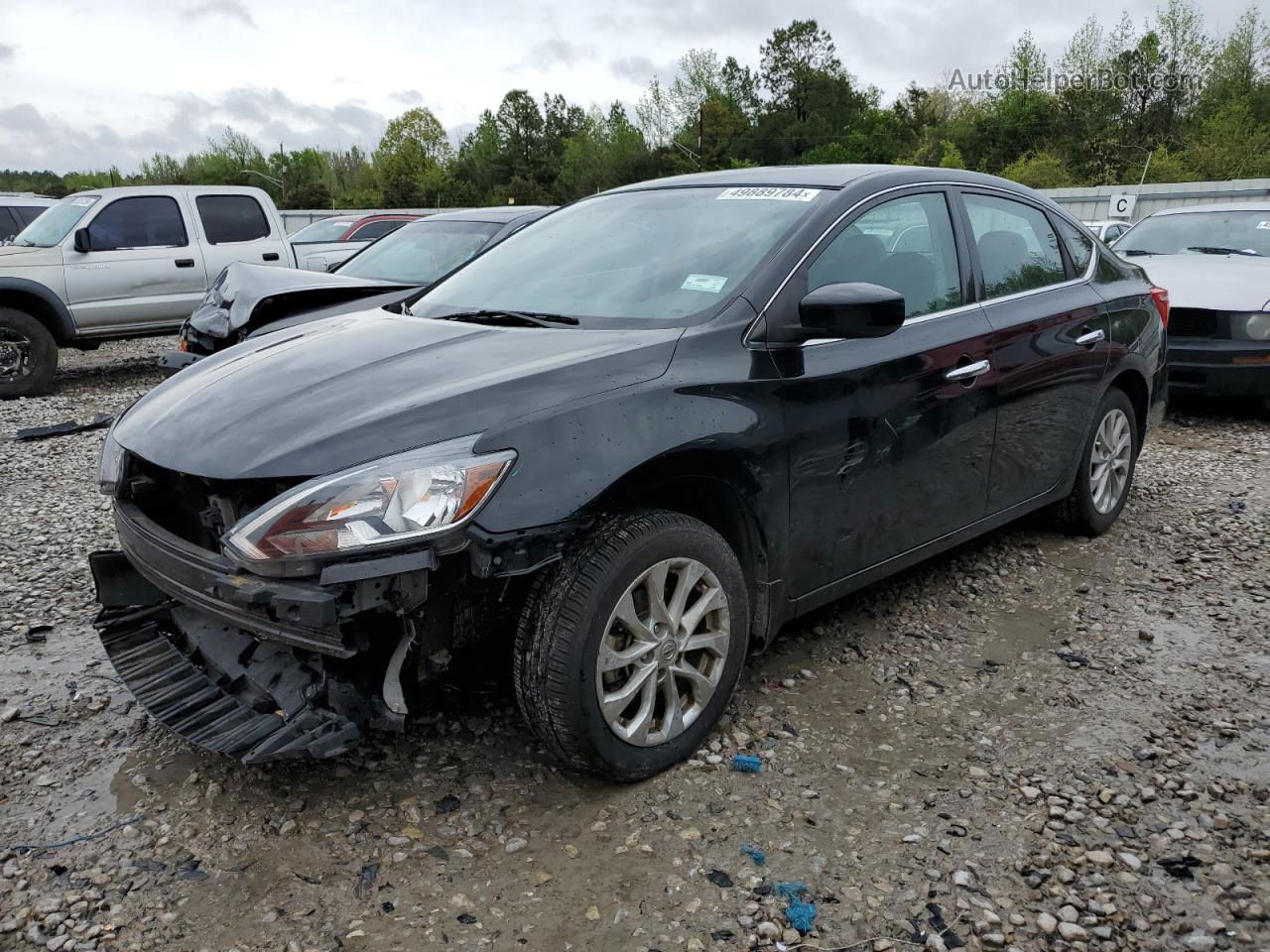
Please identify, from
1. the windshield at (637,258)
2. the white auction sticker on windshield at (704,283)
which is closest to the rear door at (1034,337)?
the windshield at (637,258)

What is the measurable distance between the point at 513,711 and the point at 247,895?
105 cm

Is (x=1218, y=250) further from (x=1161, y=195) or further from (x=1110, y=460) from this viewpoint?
(x=1161, y=195)

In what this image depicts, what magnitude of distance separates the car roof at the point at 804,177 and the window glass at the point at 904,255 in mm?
148

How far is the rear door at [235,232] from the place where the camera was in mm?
10461

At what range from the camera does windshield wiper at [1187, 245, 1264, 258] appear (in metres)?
8.15

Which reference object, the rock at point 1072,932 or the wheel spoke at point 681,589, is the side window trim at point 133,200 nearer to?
the wheel spoke at point 681,589

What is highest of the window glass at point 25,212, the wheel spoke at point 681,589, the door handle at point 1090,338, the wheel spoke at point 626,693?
the window glass at point 25,212

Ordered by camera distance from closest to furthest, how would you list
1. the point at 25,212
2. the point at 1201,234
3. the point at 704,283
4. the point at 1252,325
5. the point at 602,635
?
the point at 602,635 → the point at 704,283 → the point at 1252,325 → the point at 1201,234 → the point at 25,212

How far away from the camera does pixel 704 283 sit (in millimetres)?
3189

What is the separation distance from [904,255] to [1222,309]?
497cm

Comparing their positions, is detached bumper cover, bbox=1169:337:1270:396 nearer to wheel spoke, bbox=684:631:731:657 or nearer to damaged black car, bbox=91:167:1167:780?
damaged black car, bbox=91:167:1167:780

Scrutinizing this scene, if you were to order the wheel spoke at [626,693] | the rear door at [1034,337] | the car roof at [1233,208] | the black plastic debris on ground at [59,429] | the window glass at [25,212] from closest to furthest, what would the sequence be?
the wheel spoke at [626,693], the rear door at [1034,337], the black plastic debris on ground at [59,429], the car roof at [1233,208], the window glass at [25,212]

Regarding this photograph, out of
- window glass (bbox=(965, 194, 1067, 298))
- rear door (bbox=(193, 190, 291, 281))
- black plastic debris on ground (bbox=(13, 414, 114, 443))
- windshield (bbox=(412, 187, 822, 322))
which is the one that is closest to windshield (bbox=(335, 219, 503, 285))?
black plastic debris on ground (bbox=(13, 414, 114, 443))

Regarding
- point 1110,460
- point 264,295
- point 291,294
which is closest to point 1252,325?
point 1110,460
